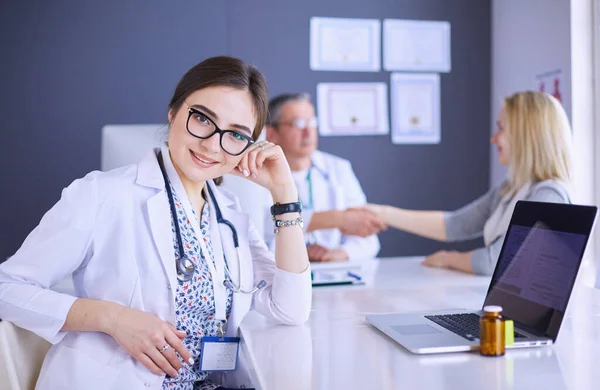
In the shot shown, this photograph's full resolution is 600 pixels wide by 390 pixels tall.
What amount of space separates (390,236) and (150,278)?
278cm

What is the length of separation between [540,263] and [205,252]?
0.77 metres

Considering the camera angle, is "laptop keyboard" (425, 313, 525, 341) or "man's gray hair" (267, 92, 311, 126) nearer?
"laptop keyboard" (425, 313, 525, 341)

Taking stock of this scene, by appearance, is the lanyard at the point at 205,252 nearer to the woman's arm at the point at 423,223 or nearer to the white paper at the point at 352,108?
Answer: the woman's arm at the point at 423,223

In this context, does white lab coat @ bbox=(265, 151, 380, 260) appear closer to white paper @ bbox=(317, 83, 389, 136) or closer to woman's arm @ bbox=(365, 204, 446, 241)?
white paper @ bbox=(317, 83, 389, 136)

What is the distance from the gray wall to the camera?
359 centimetres

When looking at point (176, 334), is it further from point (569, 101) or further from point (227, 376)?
point (569, 101)

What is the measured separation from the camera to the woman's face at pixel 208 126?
150 cm

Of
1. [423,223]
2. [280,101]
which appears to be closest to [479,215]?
[423,223]

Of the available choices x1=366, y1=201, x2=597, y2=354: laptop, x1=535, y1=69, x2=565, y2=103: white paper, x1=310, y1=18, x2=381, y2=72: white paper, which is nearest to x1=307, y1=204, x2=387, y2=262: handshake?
x1=535, y1=69, x2=565, y2=103: white paper

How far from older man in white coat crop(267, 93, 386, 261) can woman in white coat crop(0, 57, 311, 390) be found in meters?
1.48

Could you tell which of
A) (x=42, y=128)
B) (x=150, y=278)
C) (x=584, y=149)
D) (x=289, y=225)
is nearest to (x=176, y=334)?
(x=150, y=278)

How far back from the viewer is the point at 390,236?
13.3ft

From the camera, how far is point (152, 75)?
12.2ft

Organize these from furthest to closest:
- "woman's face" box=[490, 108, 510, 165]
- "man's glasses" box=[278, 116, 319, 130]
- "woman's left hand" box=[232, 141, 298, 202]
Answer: "man's glasses" box=[278, 116, 319, 130] < "woman's face" box=[490, 108, 510, 165] < "woman's left hand" box=[232, 141, 298, 202]
